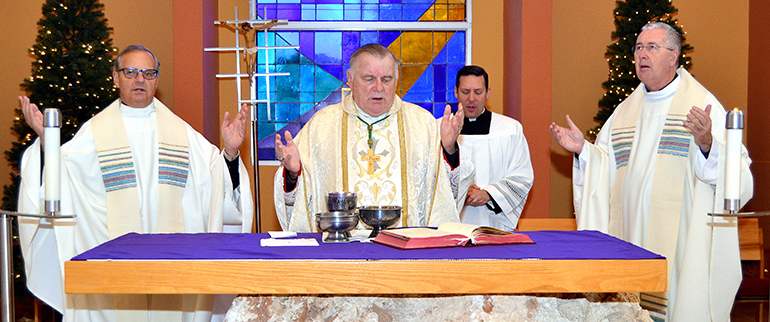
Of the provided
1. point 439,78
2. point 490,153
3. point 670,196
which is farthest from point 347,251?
point 439,78

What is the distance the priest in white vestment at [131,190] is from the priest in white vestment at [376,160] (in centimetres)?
46

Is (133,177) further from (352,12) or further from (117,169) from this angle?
(352,12)

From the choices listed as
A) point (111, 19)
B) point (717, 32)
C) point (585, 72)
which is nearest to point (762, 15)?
point (717, 32)

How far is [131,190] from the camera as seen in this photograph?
4086mm

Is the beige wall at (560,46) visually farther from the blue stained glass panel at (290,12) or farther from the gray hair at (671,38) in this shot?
the gray hair at (671,38)

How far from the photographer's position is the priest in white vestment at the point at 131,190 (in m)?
3.84

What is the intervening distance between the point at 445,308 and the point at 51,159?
5.44 ft

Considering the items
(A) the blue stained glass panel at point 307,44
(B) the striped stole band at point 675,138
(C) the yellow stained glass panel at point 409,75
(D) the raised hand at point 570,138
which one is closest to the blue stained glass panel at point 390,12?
(C) the yellow stained glass panel at point 409,75

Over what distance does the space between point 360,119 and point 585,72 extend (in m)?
4.66

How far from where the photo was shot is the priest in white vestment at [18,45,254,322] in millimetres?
3840

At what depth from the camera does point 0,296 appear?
286 centimetres

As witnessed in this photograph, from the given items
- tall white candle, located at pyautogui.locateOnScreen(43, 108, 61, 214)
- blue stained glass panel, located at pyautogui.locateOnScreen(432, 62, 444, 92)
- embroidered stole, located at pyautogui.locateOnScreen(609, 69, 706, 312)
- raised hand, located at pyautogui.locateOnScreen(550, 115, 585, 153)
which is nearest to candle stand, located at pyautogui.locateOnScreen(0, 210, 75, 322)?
tall white candle, located at pyautogui.locateOnScreen(43, 108, 61, 214)

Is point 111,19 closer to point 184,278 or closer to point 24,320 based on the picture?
point 24,320

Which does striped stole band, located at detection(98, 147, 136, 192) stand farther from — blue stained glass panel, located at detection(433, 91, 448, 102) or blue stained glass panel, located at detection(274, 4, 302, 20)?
blue stained glass panel, located at detection(433, 91, 448, 102)
